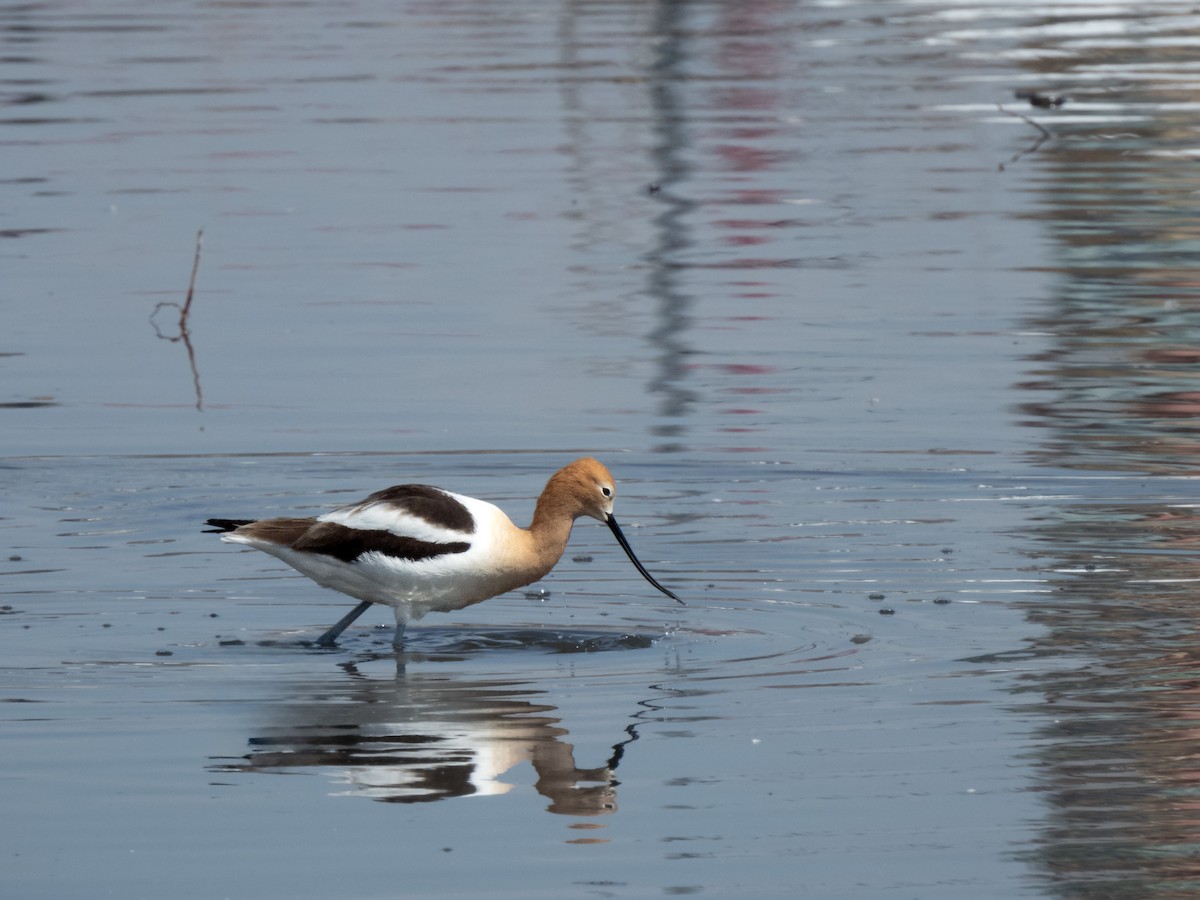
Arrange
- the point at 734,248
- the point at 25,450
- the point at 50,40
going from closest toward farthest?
the point at 25,450, the point at 734,248, the point at 50,40

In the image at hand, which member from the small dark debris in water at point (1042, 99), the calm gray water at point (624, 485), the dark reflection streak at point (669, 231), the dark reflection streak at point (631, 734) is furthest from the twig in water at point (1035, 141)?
the dark reflection streak at point (631, 734)

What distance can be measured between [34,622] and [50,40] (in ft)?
93.2

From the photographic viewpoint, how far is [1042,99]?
25.6m

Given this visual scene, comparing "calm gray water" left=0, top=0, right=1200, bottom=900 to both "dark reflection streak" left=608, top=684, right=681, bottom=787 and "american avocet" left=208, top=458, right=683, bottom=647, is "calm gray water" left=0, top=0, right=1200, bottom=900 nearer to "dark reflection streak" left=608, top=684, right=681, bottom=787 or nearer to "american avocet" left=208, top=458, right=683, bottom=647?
"dark reflection streak" left=608, top=684, right=681, bottom=787

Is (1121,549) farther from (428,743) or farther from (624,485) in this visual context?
(428,743)

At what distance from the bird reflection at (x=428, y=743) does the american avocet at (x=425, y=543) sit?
0.47m

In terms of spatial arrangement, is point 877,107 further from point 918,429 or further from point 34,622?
point 34,622

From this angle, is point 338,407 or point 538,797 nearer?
point 538,797

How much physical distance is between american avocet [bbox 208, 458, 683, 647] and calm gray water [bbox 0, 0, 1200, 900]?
10.3 inches

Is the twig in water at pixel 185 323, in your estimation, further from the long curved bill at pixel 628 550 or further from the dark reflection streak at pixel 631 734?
the dark reflection streak at pixel 631 734

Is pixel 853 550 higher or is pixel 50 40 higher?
pixel 50 40

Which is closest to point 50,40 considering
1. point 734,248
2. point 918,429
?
point 734,248

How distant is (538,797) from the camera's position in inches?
302

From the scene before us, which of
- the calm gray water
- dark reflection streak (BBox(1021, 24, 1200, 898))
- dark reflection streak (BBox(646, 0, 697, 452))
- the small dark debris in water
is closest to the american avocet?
the calm gray water
